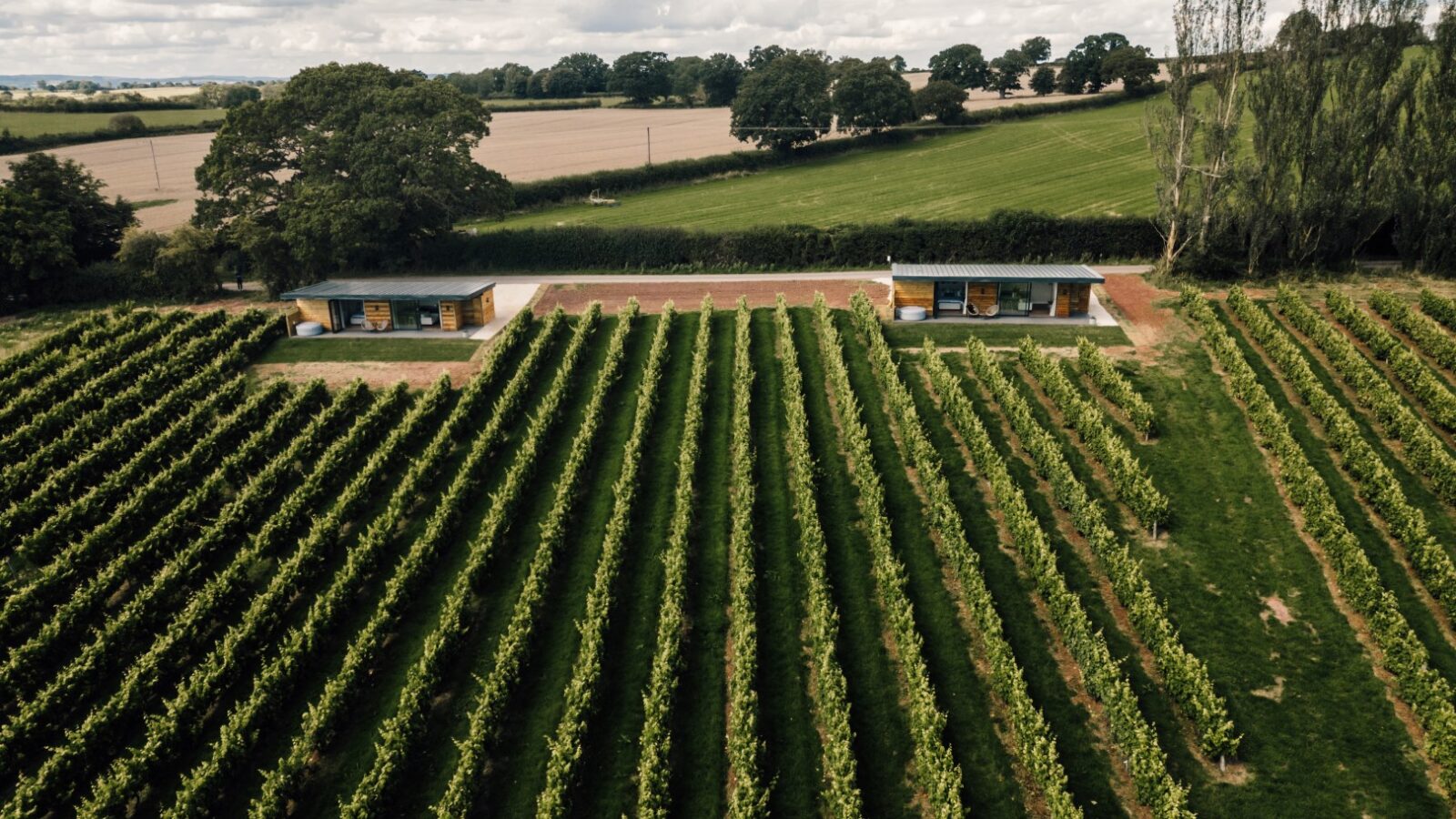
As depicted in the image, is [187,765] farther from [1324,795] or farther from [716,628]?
[1324,795]

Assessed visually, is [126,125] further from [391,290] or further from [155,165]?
[391,290]

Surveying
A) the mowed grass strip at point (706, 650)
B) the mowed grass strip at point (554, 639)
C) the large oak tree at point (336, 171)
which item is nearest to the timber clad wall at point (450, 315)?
the large oak tree at point (336, 171)

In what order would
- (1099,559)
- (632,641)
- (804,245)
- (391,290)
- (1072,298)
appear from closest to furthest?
(632,641)
(1099,559)
(1072,298)
(391,290)
(804,245)

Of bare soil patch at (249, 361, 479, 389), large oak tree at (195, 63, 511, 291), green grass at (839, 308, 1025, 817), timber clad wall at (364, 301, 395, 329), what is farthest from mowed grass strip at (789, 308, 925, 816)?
large oak tree at (195, 63, 511, 291)

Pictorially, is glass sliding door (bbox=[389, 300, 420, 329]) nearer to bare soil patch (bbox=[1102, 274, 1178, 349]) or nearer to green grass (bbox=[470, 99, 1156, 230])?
green grass (bbox=[470, 99, 1156, 230])

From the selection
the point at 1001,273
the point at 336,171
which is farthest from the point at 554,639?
the point at 336,171

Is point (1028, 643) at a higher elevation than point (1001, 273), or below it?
below
